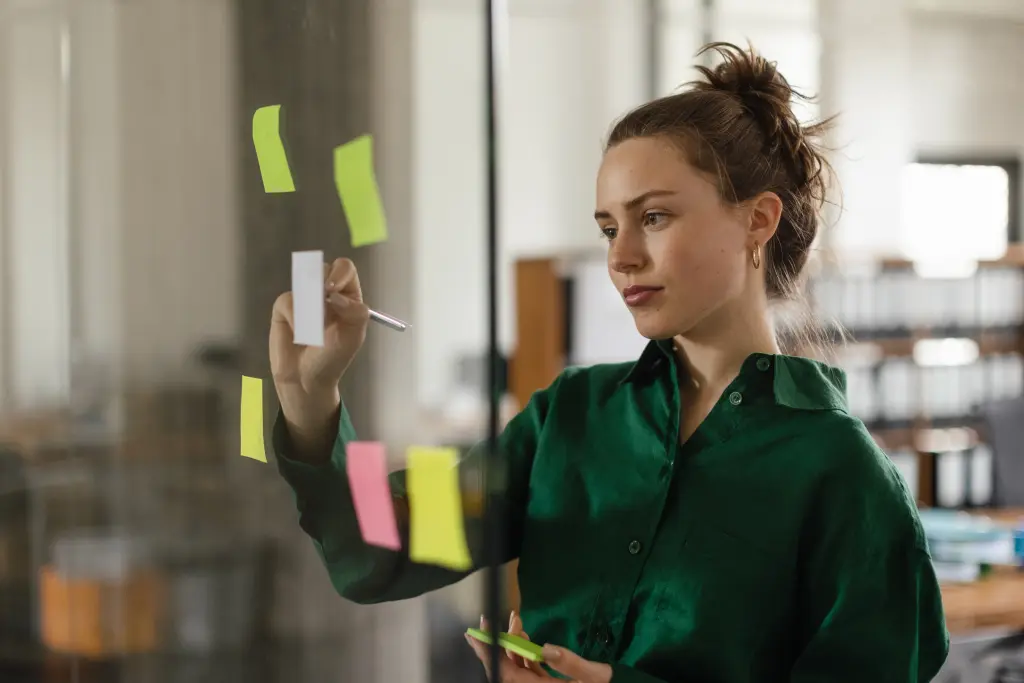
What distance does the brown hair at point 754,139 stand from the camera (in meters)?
0.93

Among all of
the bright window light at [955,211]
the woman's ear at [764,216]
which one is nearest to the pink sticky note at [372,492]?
the woman's ear at [764,216]

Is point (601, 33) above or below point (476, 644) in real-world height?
above

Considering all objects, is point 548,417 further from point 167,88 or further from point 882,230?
point 882,230

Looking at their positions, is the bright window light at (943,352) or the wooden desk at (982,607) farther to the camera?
the bright window light at (943,352)

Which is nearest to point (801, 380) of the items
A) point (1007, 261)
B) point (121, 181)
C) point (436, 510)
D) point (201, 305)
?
point (436, 510)

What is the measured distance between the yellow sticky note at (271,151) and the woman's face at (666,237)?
277 millimetres

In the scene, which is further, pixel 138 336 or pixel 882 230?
pixel 882 230

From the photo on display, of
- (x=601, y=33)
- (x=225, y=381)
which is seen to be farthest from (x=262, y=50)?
(x=601, y=33)

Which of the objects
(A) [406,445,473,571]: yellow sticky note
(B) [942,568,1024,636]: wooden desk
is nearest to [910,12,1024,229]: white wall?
(B) [942,568,1024,636]: wooden desk

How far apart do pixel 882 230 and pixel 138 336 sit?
5.58m

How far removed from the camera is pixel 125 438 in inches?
42.8

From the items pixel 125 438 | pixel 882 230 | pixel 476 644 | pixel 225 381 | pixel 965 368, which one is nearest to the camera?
pixel 476 644

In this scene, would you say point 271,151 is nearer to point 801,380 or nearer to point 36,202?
point 36,202

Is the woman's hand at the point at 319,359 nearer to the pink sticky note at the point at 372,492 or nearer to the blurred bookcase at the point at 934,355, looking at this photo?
the pink sticky note at the point at 372,492
